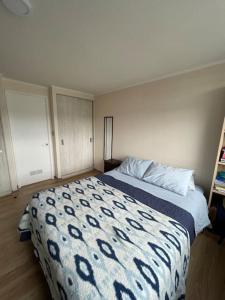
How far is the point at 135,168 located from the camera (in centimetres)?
235

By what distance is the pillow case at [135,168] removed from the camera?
2.27 meters

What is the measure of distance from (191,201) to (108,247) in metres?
1.20

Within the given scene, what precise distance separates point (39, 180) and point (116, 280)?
3.04m

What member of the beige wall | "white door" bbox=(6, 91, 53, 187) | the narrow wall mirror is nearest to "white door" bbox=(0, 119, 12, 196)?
"white door" bbox=(6, 91, 53, 187)

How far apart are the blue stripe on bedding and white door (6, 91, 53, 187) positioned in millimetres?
1923

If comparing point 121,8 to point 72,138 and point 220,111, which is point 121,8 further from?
point 72,138

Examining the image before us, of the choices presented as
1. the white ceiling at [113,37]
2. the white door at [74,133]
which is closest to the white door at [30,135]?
the white door at [74,133]

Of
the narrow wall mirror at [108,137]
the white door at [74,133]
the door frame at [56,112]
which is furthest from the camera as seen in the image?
the narrow wall mirror at [108,137]

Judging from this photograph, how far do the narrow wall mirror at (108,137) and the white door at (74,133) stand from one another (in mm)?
577

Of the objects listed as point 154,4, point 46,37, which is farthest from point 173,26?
point 46,37

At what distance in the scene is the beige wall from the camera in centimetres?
181

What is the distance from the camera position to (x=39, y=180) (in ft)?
10.4

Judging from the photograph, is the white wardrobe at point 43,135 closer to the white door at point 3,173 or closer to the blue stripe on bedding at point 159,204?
the white door at point 3,173

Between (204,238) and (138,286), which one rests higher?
(138,286)
